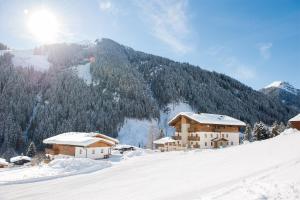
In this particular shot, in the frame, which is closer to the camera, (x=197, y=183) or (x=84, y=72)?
(x=197, y=183)

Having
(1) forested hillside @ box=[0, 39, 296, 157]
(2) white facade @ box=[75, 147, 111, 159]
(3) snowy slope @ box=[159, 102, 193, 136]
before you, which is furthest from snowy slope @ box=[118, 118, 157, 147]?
(2) white facade @ box=[75, 147, 111, 159]

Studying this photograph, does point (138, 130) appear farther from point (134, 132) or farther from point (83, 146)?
point (83, 146)

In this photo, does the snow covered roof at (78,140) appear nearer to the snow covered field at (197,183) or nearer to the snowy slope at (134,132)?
the snow covered field at (197,183)

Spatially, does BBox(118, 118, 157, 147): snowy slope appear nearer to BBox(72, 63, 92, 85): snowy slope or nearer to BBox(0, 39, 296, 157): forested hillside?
BBox(0, 39, 296, 157): forested hillside

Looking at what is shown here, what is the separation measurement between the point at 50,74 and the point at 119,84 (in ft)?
139

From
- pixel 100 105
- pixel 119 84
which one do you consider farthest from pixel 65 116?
pixel 119 84

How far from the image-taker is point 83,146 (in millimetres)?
61312

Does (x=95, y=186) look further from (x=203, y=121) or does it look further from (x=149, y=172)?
(x=203, y=121)

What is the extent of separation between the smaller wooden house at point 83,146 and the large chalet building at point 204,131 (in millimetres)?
15444

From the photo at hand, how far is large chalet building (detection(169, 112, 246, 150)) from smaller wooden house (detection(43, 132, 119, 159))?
1544 cm

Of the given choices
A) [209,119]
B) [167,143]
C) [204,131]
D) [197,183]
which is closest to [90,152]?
[204,131]

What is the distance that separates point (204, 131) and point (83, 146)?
24.6 m

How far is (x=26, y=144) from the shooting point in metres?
125

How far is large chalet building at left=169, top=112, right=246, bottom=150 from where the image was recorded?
66.3 meters
